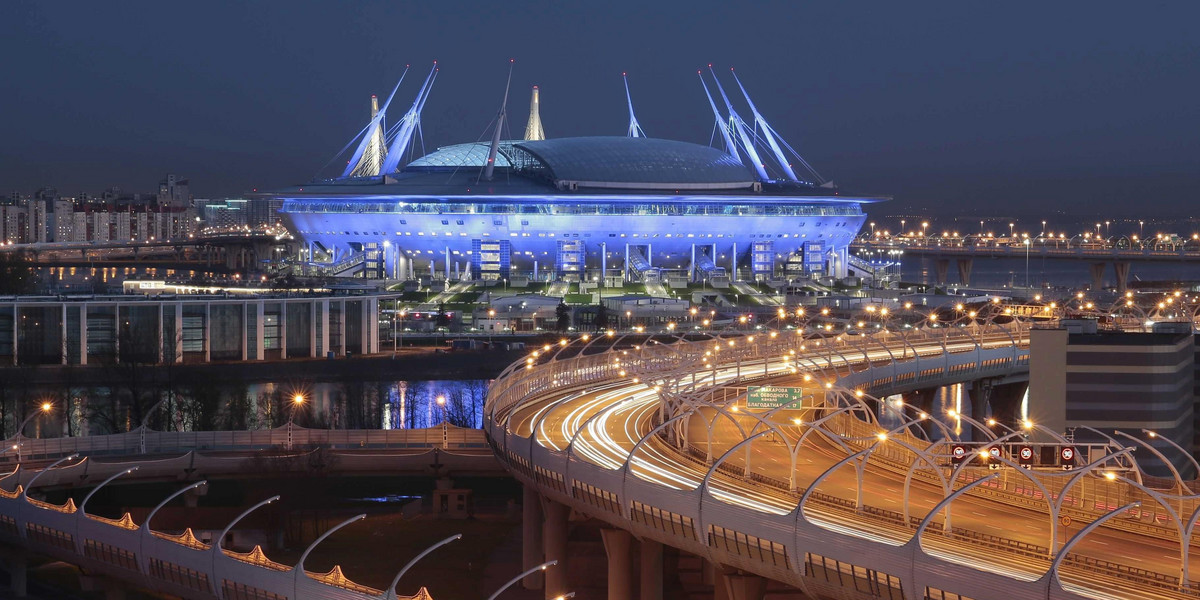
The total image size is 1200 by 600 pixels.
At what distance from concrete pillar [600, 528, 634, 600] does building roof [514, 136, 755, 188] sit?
208 feet

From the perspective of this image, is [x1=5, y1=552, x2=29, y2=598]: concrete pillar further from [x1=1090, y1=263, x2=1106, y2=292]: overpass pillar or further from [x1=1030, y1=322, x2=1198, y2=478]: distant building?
[x1=1090, y1=263, x2=1106, y2=292]: overpass pillar

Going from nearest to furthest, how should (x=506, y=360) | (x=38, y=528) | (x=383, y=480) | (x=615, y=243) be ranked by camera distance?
(x=38, y=528)
(x=383, y=480)
(x=506, y=360)
(x=615, y=243)

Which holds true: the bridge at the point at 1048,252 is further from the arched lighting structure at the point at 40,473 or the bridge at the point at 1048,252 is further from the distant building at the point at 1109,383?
the arched lighting structure at the point at 40,473

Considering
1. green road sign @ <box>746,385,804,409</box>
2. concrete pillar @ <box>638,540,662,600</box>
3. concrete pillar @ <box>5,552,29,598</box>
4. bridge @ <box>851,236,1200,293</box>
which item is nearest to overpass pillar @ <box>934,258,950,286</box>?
bridge @ <box>851,236,1200,293</box>

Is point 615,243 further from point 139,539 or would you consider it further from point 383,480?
point 139,539

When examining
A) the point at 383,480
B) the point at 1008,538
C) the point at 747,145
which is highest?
the point at 747,145

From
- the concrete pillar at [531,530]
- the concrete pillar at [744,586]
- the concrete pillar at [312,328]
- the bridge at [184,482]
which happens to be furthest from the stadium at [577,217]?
the concrete pillar at [744,586]

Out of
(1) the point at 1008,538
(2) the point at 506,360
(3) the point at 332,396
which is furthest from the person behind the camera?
(2) the point at 506,360

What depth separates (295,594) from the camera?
19.0m

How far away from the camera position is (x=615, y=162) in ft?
283

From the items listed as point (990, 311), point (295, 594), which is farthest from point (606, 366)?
point (990, 311)

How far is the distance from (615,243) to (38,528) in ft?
198

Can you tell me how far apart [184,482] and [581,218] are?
1982 inches

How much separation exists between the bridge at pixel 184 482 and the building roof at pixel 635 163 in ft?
162
